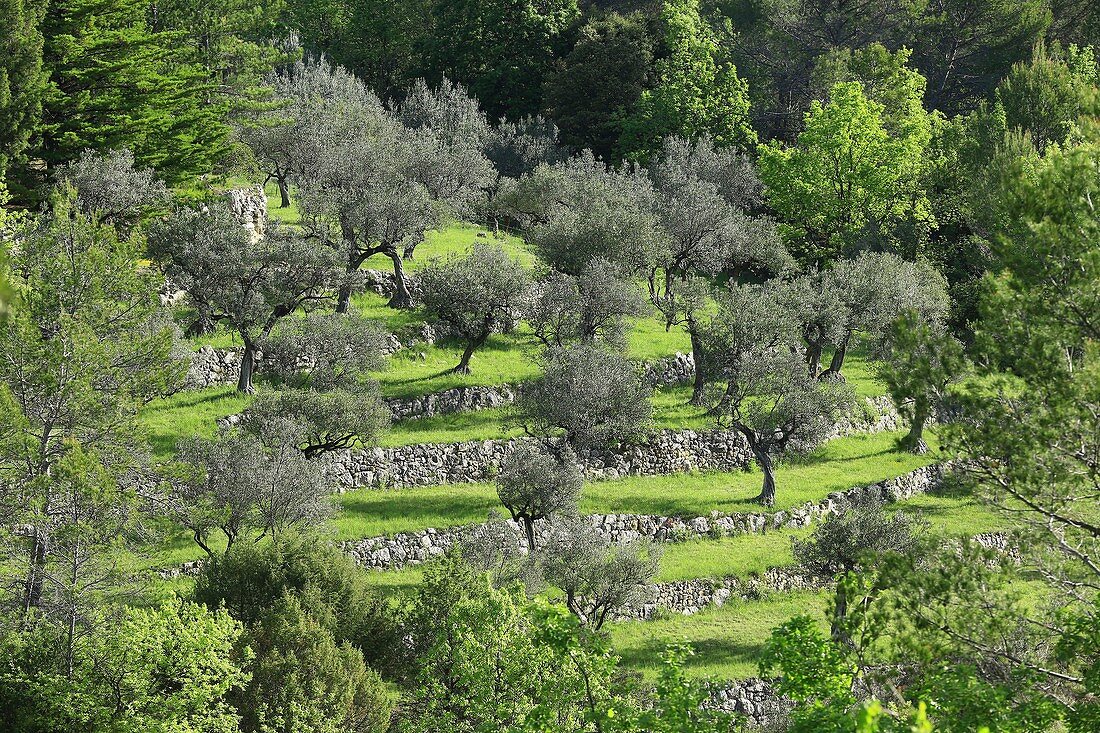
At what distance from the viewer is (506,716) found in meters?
20.6

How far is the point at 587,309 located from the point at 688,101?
119 ft

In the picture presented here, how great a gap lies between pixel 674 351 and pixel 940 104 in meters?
50.3

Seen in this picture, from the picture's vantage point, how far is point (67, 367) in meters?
28.1

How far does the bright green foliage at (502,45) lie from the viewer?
88.3m

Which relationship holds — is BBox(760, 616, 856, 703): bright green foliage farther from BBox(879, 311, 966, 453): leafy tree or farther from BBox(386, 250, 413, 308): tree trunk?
BBox(386, 250, 413, 308): tree trunk

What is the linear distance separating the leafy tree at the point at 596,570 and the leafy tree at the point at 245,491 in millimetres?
8098

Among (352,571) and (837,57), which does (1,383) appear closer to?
(352,571)

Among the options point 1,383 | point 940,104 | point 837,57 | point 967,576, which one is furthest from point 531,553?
point 940,104

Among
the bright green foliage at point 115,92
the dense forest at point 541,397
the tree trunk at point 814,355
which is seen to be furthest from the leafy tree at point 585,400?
the bright green foliage at point 115,92

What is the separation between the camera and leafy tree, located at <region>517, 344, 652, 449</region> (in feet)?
130

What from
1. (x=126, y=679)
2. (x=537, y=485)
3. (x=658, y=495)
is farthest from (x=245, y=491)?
(x=658, y=495)

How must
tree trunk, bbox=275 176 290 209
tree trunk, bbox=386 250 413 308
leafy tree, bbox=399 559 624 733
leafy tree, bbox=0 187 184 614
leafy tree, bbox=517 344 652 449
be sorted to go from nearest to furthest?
leafy tree, bbox=399 559 624 733, leafy tree, bbox=0 187 184 614, leafy tree, bbox=517 344 652 449, tree trunk, bbox=386 250 413 308, tree trunk, bbox=275 176 290 209

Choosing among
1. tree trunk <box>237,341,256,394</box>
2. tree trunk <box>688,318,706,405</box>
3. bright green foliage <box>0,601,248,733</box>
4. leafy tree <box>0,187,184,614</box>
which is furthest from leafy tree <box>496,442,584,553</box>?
tree trunk <box>688,318,706,405</box>

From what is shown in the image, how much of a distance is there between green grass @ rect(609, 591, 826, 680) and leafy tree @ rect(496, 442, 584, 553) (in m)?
4.69
